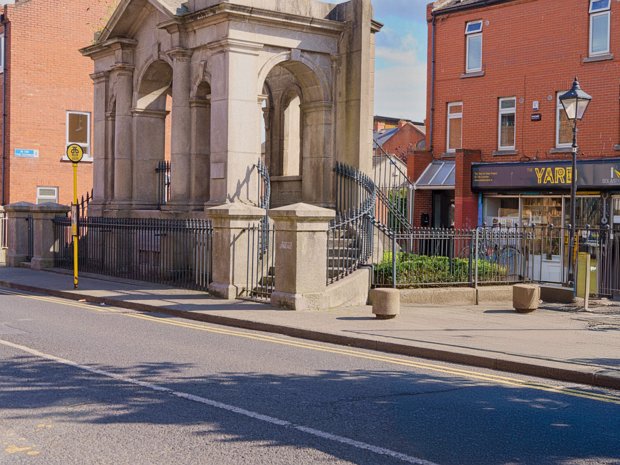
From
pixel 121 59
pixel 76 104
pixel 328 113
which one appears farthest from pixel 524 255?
pixel 76 104

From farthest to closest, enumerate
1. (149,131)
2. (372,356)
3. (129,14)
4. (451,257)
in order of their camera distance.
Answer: (149,131), (129,14), (451,257), (372,356)

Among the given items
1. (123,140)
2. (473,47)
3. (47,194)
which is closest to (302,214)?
(123,140)

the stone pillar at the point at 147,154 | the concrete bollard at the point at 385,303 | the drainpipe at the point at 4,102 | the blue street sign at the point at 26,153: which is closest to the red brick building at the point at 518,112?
the stone pillar at the point at 147,154

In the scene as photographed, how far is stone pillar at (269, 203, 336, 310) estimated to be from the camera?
1469 centimetres

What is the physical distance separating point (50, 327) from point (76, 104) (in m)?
25.4

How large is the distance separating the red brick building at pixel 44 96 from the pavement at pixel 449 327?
17.1 m

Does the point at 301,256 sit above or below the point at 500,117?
below

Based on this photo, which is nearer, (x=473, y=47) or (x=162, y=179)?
(x=162, y=179)

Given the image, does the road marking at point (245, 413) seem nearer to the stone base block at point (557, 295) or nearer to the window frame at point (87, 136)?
the stone base block at point (557, 295)

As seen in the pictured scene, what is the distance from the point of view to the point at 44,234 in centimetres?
2336

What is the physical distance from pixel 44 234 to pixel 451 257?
11.6 meters

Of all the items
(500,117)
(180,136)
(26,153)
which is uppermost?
(500,117)

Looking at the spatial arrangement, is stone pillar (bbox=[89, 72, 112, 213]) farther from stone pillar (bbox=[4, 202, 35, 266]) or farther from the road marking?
the road marking

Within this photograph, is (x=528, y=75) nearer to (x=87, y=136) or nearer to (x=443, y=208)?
(x=443, y=208)
